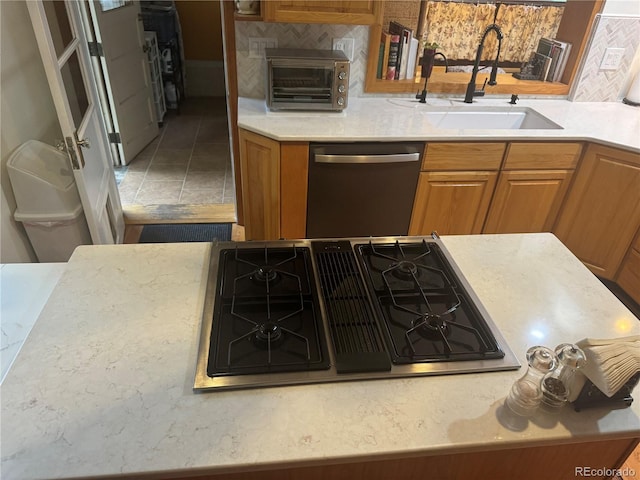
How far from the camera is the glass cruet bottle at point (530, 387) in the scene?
91 centimetres

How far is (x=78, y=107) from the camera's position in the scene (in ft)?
7.73

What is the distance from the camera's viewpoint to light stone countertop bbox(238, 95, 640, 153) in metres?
2.32

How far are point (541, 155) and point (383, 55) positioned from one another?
1.06 m

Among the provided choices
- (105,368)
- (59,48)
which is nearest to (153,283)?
(105,368)

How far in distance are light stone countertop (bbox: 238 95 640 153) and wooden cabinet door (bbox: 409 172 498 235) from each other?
225 millimetres

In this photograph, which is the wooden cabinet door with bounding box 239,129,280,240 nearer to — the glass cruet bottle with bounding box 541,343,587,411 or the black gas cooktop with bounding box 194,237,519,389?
the black gas cooktop with bounding box 194,237,519,389

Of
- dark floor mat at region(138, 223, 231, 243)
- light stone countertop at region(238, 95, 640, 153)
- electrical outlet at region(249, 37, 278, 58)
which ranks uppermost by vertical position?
electrical outlet at region(249, 37, 278, 58)

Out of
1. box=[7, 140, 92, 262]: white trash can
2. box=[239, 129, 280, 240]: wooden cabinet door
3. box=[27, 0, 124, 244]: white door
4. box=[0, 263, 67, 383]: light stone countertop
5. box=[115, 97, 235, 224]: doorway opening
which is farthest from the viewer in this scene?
box=[115, 97, 235, 224]: doorway opening

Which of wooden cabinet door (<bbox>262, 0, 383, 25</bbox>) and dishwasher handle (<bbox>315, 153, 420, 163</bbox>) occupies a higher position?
wooden cabinet door (<bbox>262, 0, 383, 25</bbox>)

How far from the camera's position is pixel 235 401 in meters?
0.95

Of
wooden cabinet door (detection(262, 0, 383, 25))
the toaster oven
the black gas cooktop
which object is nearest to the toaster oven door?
the toaster oven

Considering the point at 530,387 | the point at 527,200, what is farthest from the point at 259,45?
the point at 530,387

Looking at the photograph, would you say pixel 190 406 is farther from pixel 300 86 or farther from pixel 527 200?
pixel 527 200

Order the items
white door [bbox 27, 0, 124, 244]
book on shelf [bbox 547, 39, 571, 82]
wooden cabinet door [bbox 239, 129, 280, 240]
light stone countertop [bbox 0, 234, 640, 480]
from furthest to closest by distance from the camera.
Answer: book on shelf [bbox 547, 39, 571, 82] < wooden cabinet door [bbox 239, 129, 280, 240] < white door [bbox 27, 0, 124, 244] < light stone countertop [bbox 0, 234, 640, 480]
